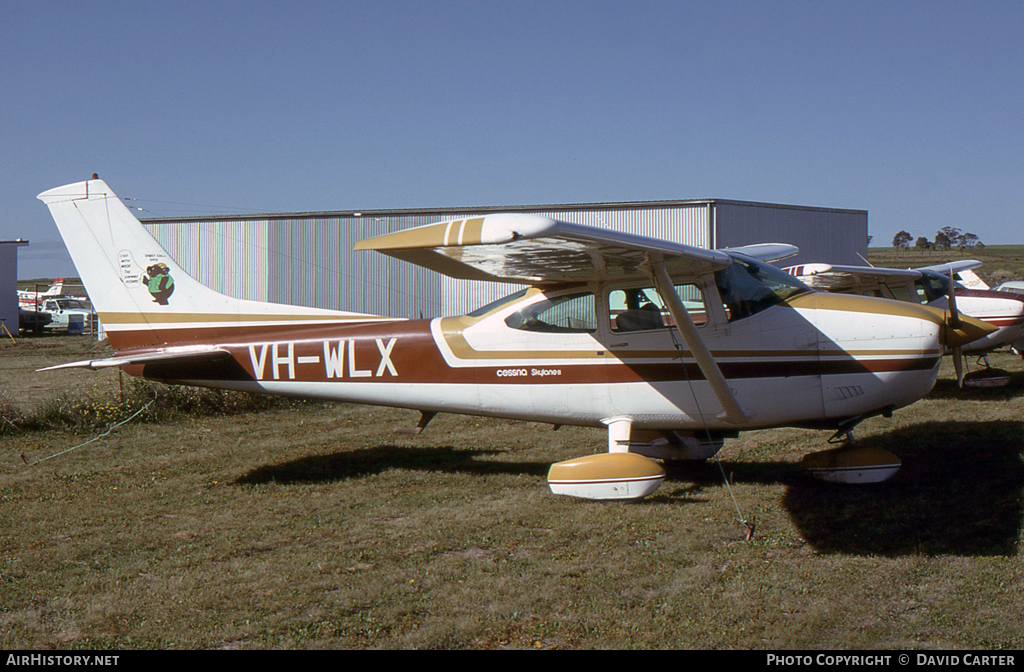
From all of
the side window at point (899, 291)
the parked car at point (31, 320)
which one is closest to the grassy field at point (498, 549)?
the side window at point (899, 291)

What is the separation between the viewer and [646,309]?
658cm

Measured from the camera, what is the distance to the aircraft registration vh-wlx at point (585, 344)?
615 centimetres

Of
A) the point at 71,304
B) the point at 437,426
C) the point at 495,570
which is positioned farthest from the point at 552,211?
the point at 71,304

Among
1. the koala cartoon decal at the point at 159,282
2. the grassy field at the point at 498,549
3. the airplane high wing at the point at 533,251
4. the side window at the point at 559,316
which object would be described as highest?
the airplane high wing at the point at 533,251

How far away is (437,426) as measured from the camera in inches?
424

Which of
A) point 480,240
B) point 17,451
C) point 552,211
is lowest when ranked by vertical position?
point 17,451

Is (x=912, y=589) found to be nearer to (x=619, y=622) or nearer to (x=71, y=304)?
(x=619, y=622)

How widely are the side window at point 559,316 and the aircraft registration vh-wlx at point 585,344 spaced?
0.01 meters

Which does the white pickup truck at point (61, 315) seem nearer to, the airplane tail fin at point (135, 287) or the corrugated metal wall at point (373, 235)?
the corrugated metal wall at point (373, 235)

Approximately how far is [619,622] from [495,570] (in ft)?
3.67

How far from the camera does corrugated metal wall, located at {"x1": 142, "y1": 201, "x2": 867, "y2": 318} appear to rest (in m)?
23.0

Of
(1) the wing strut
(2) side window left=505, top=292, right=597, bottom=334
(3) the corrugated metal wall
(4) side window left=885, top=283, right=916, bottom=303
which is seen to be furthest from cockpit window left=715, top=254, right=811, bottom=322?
(3) the corrugated metal wall

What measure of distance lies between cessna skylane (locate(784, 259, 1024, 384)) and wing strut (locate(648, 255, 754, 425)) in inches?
258

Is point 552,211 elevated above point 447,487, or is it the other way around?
point 552,211
